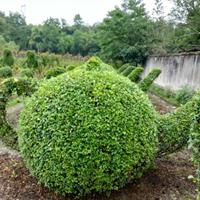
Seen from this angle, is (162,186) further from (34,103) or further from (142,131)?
(34,103)

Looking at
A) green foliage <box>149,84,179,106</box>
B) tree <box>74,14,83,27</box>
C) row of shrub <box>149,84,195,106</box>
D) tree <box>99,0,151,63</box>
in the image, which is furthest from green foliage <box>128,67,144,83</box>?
tree <box>74,14,83,27</box>

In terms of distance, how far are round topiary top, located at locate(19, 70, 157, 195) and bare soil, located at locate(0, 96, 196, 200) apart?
35cm

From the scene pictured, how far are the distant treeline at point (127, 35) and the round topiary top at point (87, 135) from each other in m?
11.1

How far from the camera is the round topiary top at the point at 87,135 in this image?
3697 millimetres

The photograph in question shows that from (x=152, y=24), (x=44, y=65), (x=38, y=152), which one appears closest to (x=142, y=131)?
(x=38, y=152)

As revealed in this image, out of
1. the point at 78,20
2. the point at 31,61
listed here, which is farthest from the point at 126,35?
the point at 78,20

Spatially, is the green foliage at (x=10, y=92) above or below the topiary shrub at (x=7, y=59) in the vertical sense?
above

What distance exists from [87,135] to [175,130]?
1.25m

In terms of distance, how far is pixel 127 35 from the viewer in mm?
25438

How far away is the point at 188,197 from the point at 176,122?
0.84 meters

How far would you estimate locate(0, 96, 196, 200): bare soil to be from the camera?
4.24m

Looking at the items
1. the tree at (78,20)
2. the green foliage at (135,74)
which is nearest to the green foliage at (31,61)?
the green foliage at (135,74)

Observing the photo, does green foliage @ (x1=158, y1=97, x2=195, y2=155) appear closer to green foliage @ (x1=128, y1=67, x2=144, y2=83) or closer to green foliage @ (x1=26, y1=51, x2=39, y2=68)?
green foliage @ (x1=128, y1=67, x2=144, y2=83)

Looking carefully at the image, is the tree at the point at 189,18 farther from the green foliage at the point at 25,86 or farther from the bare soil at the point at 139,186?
the green foliage at the point at 25,86
